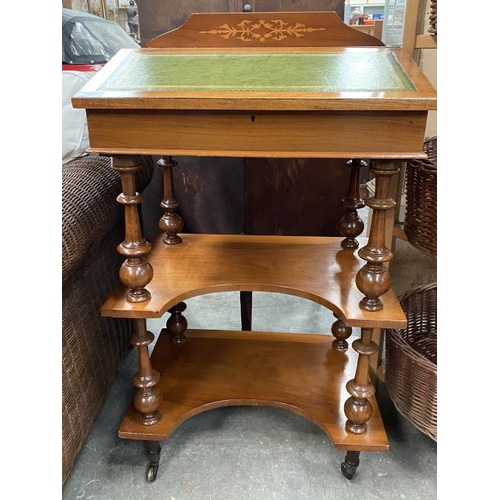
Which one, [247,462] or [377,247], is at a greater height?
[377,247]

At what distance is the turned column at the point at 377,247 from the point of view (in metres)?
0.88

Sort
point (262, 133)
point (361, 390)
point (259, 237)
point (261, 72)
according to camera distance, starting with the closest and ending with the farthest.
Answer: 1. point (262, 133)
2. point (261, 72)
3. point (361, 390)
4. point (259, 237)

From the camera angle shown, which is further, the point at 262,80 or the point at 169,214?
the point at 169,214

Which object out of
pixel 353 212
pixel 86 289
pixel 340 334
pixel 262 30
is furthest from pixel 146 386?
pixel 262 30

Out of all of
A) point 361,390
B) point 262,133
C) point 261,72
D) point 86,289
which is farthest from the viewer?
point 86,289

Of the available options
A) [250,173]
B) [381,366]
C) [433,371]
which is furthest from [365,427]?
[250,173]

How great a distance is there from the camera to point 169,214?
4.23ft

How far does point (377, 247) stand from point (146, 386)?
1.91ft

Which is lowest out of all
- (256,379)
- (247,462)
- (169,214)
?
(247,462)

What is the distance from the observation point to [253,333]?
147cm

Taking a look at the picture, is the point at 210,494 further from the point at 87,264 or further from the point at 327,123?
the point at 327,123

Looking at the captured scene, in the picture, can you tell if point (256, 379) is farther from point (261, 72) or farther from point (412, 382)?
point (261, 72)

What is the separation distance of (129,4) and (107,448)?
3180mm

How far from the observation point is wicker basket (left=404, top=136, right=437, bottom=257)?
107 cm
